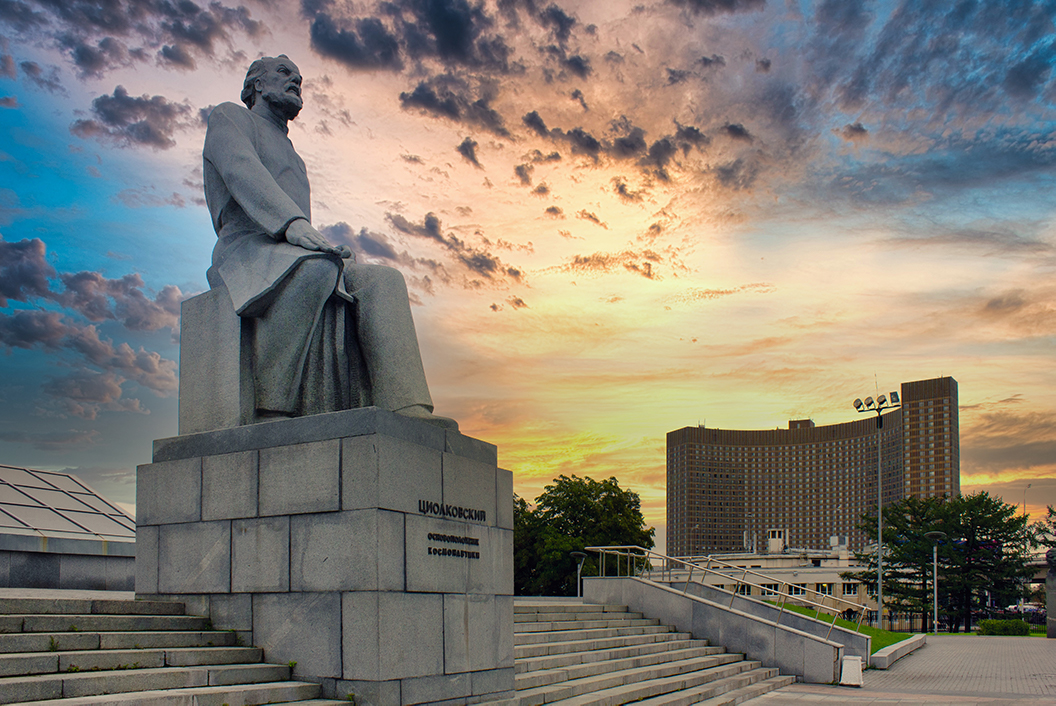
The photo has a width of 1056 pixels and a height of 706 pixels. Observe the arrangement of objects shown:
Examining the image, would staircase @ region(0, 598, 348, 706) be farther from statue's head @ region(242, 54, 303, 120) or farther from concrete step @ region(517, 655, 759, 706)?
statue's head @ region(242, 54, 303, 120)

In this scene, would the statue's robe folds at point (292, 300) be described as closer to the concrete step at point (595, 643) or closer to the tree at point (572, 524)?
the concrete step at point (595, 643)

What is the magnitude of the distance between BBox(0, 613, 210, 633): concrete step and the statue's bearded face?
17.0 feet

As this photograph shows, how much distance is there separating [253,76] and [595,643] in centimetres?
973

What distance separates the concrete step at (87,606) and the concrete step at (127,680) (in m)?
1.06

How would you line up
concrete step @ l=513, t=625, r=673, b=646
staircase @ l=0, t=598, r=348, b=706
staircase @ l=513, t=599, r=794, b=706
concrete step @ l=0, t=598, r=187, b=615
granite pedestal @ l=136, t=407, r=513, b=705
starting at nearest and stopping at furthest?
1. staircase @ l=0, t=598, r=348, b=706
2. concrete step @ l=0, t=598, r=187, b=615
3. granite pedestal @ l=136, t=407, r=513, b=705
4. staircase @ l=513, t=599, r=794, b=706
5. concrete step @ l=513, t=625, r=673, b=646

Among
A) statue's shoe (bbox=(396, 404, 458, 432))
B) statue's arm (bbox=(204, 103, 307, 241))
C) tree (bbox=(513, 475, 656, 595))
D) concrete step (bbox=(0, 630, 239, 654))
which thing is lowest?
tree (bbox=(513, 475, 656, 595))

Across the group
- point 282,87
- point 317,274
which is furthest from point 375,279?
point 282,87

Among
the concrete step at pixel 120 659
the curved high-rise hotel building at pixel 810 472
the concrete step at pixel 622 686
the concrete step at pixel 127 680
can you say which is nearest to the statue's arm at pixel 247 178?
the concrete step at pixel 120 659

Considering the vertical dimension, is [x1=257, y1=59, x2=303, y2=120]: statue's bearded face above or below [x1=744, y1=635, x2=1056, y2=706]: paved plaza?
above

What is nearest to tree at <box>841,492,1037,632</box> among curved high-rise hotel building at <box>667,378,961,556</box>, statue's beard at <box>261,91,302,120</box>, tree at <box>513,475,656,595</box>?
tree at <box>513,475,656,595</box>

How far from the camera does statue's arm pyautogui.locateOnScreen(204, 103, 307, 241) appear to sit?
321 inches

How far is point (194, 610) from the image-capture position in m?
7.62

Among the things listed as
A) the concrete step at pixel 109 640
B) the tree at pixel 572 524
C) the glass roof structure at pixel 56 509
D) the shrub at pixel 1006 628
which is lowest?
the shrub at pixel 1006 628

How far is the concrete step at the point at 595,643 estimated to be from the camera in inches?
460
